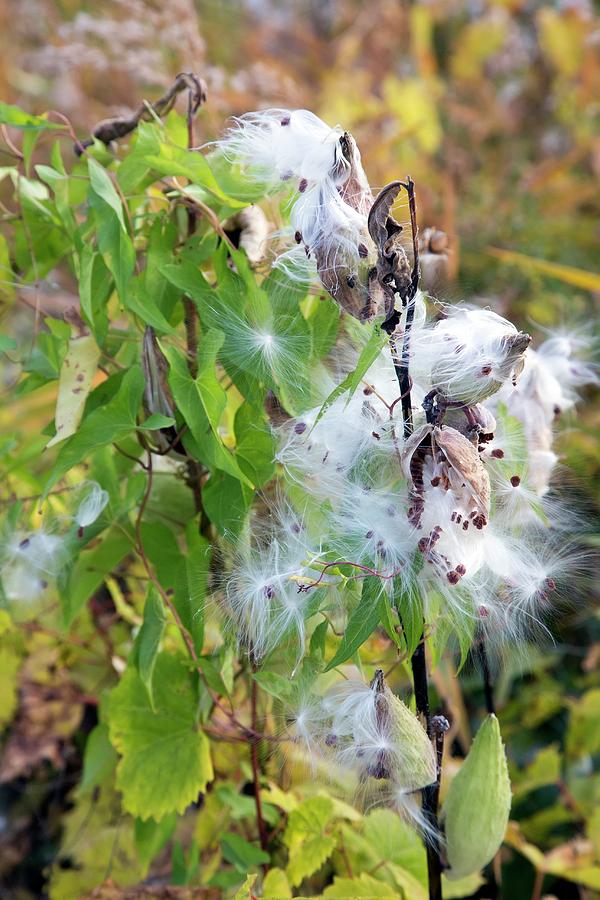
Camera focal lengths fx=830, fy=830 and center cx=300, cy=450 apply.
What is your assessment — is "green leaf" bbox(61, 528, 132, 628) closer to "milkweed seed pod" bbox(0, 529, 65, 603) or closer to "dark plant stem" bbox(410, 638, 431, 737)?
"milkweed seed pod" bbox(0, 529, 65, 603)

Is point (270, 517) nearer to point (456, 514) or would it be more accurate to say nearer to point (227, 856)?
point (456, 514)


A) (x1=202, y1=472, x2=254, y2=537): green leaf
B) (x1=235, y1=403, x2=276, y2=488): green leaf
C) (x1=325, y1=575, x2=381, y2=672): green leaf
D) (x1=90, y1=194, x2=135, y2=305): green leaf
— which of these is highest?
(x1=90, y1=194, x2=135, y2=305): green leaf

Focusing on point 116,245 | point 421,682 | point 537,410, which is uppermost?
point 116,245

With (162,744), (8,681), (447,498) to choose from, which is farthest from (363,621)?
(8,681)

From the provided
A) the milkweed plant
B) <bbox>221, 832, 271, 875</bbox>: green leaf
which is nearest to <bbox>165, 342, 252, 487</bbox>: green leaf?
the milkweed plant

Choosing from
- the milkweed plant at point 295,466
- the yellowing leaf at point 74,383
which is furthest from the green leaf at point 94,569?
the yellowing leaf at point 74,383

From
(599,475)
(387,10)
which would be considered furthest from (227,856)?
(387,10)

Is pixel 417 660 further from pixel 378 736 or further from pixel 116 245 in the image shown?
pixel 116 245
